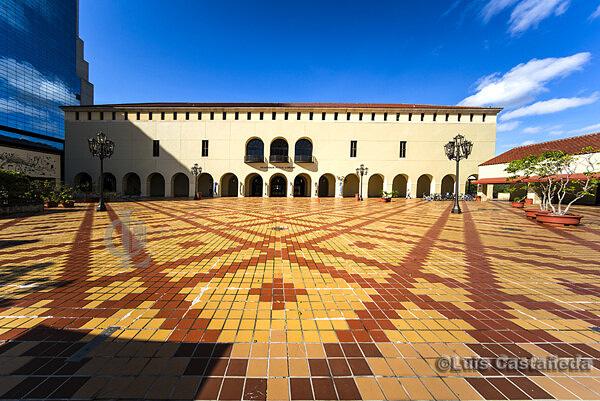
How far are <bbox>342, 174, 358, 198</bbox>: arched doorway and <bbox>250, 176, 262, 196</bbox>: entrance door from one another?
12679mm

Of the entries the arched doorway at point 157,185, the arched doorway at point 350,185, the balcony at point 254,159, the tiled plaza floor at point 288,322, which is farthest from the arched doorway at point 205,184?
the tiled plaza floor at point 288,322

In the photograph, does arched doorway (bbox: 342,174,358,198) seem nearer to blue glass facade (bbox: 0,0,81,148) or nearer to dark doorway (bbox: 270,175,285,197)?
dark doorway (bbox: 270,175,285,197)

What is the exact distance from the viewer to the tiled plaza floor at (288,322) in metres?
1.60

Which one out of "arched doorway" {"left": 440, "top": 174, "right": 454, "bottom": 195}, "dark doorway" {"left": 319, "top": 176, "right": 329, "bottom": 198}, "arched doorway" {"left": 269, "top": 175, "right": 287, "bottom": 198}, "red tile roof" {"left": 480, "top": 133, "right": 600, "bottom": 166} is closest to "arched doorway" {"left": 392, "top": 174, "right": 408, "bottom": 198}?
"arched doorway" {"left": 440, "top": 174, "right": 454, "bottom": 195}

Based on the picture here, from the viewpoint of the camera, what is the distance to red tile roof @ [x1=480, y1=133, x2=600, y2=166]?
55.8 feet

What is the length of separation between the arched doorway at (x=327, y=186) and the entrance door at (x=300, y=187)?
9.07 feet

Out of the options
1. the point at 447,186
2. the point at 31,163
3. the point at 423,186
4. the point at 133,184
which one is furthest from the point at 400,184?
the point at 31,163

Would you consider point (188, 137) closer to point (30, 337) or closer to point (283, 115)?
point (283, 115)

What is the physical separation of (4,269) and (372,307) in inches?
251

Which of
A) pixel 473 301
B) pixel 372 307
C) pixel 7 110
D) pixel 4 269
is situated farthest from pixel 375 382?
pixel 7 110

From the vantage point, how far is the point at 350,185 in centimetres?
2930

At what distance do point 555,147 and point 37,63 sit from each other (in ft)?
240

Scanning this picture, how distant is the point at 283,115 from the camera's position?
26.3 metres

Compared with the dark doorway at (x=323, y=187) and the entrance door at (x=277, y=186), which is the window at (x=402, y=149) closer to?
the dark doorway at (x=323, y=187)
